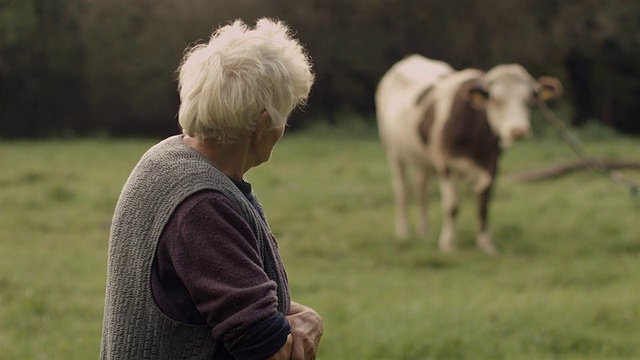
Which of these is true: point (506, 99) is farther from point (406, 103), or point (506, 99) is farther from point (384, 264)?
point (384, 264)

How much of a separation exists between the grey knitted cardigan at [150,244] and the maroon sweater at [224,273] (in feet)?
0.15

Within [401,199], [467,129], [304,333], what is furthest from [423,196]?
[304,333]

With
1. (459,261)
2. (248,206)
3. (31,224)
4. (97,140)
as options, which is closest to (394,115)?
(459,261)

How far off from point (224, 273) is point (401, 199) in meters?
8.58

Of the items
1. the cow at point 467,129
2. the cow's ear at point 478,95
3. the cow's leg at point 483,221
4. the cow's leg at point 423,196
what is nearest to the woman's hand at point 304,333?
the cow at point 467,129

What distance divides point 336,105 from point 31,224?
546 inches

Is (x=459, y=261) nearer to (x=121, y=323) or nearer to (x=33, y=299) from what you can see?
(x=33, y=299)

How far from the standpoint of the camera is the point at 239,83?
7.20 ft

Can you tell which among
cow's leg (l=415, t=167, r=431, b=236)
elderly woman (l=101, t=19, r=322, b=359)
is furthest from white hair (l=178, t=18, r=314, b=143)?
cow's leg (l=415, t=167, r=431, b=236)

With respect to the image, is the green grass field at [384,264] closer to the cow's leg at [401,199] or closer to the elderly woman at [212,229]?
the cow's leg at [401,199]

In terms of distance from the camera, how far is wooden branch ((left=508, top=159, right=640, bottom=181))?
13.6 meters

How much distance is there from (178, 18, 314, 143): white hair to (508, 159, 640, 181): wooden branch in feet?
38.3

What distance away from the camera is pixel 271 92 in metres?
2.23

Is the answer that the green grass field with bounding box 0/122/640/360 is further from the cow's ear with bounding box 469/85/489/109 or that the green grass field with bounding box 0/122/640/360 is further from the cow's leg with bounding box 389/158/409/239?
the cow's ear with bounding box 469/85/489/109
